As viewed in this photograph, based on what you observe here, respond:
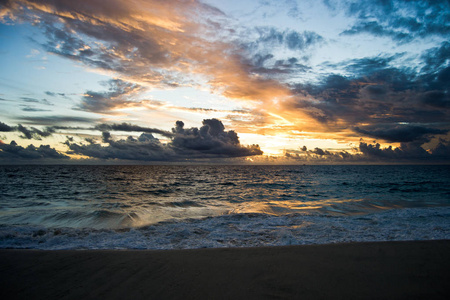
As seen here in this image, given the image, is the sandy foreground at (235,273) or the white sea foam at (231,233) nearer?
the sandy foreground at (235,273)

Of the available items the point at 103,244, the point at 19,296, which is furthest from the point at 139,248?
the point at 19,296

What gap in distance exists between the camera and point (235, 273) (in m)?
5.16

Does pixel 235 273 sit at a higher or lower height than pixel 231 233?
higher

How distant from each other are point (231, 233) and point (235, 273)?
393cm

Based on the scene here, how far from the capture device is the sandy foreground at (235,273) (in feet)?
14.4

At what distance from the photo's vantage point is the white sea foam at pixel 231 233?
7.69 metres

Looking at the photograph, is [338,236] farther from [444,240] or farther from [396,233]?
[444,240]

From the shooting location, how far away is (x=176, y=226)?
10250 mm

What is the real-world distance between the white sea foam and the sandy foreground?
95 cm

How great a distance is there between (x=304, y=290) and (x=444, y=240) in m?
6.81

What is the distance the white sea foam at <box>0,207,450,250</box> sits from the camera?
7691 millimetres

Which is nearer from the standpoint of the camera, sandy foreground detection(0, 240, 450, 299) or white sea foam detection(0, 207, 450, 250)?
sandy foreground detection(0, 240, 450, 299)

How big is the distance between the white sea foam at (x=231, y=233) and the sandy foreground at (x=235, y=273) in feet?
3.11

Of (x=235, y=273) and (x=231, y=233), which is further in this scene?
(x=231, y=233)
